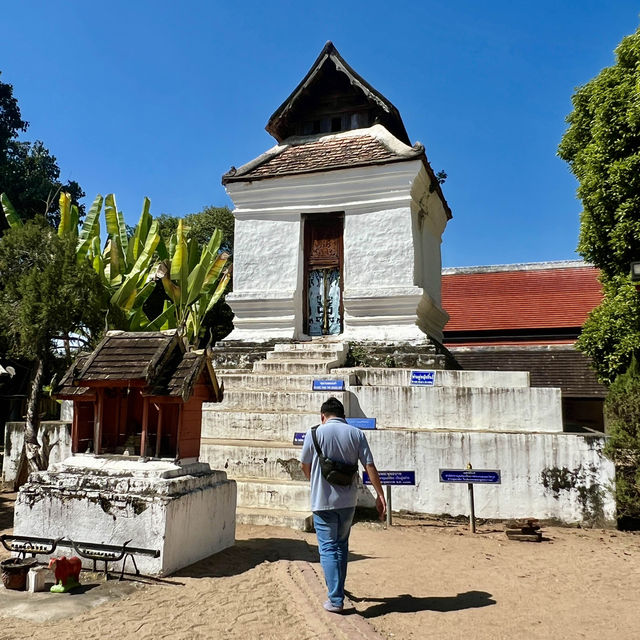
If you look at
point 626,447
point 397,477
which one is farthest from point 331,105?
point 626,447

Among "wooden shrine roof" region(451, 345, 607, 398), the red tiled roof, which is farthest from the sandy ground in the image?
the red tiled roof

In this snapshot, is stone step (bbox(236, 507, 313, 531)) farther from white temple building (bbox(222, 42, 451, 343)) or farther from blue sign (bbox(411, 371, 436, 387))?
white temple building (bbox(222, 42, 451, 343))

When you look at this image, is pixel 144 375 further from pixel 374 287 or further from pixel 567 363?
pixel 567 363

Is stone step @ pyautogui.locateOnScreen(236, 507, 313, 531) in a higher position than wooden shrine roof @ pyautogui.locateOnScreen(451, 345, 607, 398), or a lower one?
lower

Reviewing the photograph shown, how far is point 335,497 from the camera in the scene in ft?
13.1

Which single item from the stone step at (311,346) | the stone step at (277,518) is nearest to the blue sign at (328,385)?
the stone step at (311,346)

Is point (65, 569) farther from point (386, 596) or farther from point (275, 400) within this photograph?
point (275, 400)

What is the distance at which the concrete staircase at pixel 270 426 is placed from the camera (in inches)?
261

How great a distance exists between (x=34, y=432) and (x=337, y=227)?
6376 mm

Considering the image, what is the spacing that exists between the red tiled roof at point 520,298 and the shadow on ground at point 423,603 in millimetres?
12715

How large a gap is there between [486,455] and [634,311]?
4.06m

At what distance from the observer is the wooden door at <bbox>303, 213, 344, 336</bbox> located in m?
10.7

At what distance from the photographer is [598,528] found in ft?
21.5

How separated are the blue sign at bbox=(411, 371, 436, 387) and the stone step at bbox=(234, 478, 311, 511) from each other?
90.1 inches
